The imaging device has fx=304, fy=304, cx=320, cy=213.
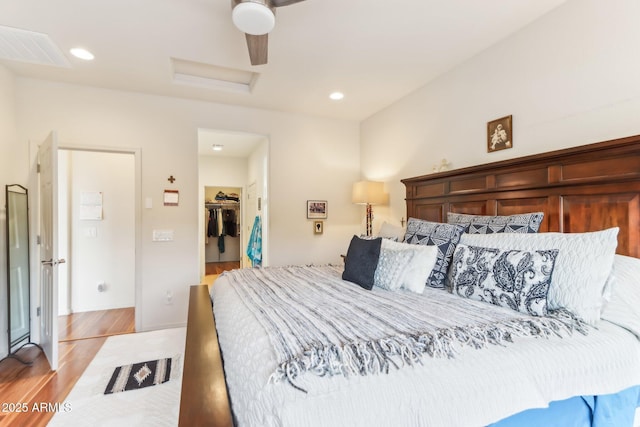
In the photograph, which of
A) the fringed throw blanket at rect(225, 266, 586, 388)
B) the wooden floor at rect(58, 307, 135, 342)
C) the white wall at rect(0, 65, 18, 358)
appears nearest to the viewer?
the fringed throw blanket at rect(225, 266, 586, 388)

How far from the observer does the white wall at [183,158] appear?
3092mm

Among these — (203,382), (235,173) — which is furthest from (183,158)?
(235,173)

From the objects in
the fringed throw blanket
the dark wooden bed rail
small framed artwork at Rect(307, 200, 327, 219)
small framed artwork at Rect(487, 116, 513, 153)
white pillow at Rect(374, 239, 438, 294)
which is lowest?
the dark wooden bed rail

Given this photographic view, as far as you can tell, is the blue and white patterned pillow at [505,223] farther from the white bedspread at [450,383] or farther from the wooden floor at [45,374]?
→ the wooden floor at [45,374]

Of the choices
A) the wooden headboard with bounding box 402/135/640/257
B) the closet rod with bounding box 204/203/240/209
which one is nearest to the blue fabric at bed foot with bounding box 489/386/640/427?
the wooden headboard with bounding box 402/135/640/257

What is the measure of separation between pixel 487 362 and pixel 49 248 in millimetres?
3245

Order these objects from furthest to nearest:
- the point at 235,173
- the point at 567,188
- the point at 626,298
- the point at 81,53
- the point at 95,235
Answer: the point at 235,173 → the point at 95,235 → the point at 81,53 → the point at 567,188 → the point at 626,298

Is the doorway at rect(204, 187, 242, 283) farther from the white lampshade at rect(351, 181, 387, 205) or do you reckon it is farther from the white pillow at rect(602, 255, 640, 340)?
the white pillow at rect(602, 255, 640, 340)

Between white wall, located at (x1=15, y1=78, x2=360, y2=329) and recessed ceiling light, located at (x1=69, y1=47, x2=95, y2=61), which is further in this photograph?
white wall, located at (x1=15, y1=78, x2=360, y2=329)

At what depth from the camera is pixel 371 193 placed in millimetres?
3664

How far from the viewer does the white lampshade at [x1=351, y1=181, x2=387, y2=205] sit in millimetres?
3663

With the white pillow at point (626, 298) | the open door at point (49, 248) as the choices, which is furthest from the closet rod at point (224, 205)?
the white pillow at point (626, 298)

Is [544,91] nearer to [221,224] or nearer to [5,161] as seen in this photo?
[5,161]

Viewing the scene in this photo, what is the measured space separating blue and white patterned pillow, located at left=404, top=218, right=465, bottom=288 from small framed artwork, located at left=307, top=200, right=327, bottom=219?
186 cm
